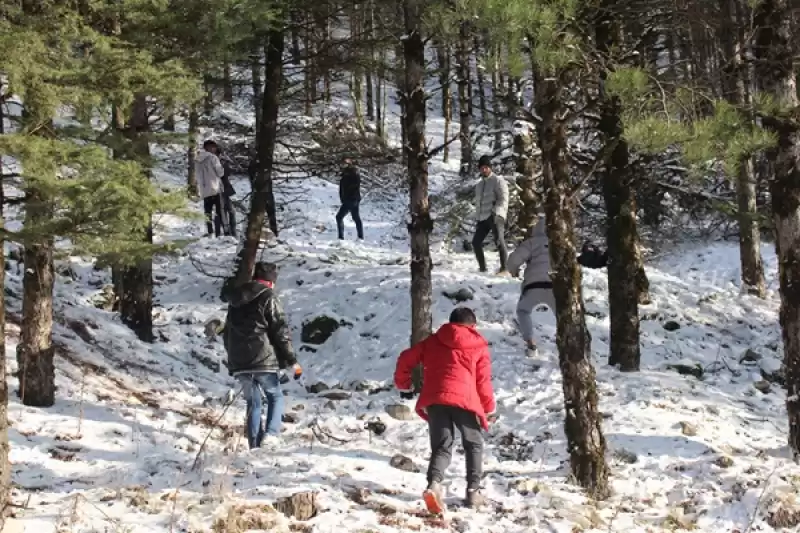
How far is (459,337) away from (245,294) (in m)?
2.18

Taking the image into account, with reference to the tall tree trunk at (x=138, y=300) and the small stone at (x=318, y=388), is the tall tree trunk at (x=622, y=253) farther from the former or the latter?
the tall tree trunk at (x=138, y=300)

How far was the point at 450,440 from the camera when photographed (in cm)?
572

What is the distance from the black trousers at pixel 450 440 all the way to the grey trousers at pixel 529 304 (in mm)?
3838

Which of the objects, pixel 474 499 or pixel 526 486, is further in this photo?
pixel 526 486

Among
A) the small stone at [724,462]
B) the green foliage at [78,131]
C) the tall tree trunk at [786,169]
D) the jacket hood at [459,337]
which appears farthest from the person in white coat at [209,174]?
the small stone at [724,462]

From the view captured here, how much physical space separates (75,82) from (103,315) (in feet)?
17.6

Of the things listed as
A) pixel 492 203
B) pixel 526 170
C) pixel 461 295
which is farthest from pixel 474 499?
pixel 526 170

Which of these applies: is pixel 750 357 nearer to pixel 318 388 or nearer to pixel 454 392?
pixel 318 388

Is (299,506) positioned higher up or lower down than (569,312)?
lower down

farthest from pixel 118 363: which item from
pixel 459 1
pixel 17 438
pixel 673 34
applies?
pixel 673 34

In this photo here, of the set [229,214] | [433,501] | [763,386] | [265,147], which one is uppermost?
[265,147]

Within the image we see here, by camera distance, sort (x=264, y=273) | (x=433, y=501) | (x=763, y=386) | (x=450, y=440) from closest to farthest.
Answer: (x=433, y=501) < (x=450, y=440) < (x=264, y=273) < (x=763, y=386)

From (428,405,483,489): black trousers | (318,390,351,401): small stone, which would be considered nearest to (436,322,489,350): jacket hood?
(428,405,483,489): black trousers

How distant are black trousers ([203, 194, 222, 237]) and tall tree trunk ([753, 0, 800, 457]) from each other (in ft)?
35.6
